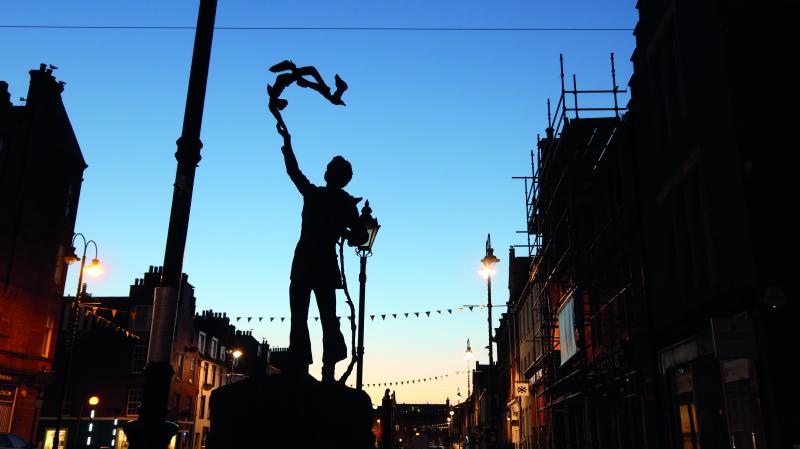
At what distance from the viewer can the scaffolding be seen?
2138 cm

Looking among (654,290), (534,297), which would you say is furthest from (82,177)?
(654,290)

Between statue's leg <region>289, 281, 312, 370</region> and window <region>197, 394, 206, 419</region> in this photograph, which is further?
window <region>197, 394, 206, 419</region>

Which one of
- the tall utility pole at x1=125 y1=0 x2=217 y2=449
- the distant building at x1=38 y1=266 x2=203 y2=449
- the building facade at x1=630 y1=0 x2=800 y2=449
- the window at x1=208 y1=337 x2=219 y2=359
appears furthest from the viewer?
the window at x1=208 y1=337 x2=219 y2=359

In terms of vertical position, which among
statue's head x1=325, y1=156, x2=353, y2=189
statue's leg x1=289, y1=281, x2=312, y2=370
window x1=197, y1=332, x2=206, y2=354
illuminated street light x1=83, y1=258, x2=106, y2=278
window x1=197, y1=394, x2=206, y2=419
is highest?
window x1=197, y1=332, x2=206, y2=354

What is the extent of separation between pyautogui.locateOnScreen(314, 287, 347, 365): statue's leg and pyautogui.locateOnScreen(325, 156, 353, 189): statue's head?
1.36m

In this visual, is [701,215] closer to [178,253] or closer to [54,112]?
[178,253]

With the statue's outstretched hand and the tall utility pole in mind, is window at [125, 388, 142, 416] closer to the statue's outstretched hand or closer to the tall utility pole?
the statue's outstretched hand

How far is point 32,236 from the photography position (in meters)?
33.2

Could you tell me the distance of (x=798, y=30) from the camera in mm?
11875

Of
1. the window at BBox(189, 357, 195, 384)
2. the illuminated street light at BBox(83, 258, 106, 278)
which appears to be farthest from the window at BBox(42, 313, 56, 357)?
the window at BBox(189, 357, 195, 384)

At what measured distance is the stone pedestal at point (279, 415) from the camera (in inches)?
270

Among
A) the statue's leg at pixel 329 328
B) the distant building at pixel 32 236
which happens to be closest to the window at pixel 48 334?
the distant building at pixel 32 236

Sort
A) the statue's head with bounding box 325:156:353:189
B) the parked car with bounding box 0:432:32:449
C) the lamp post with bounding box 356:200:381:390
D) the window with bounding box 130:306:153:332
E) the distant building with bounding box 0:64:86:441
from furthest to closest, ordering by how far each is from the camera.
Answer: the window with bounding box 130:306:153:332
the distant building with bounding box 0:64:86:441
the parked car with bounding box 0:432:32:449
the lamp post with bounding box 356:200:381:390
the statue's head with bounding box 325:156:353:189

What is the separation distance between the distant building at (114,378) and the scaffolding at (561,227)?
1026 inches
